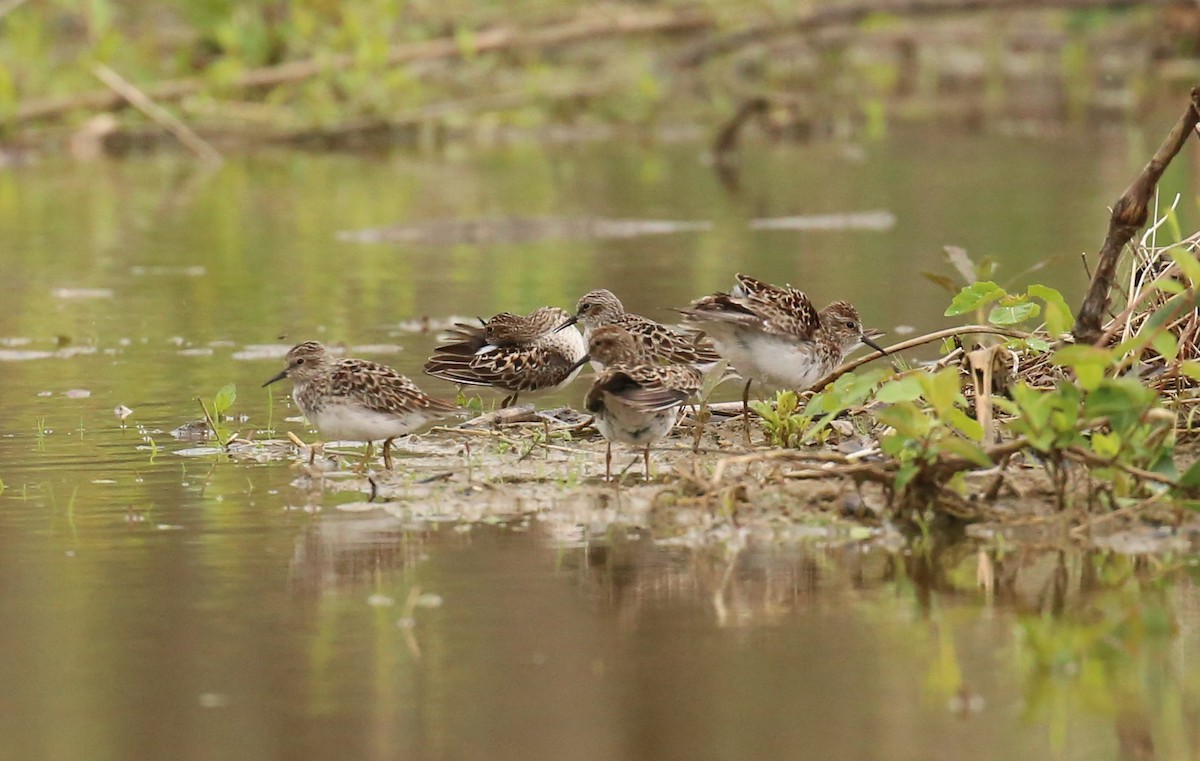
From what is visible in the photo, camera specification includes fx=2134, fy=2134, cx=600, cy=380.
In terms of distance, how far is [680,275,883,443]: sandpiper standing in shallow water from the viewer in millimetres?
8539

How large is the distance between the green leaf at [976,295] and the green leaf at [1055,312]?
22 centimetres

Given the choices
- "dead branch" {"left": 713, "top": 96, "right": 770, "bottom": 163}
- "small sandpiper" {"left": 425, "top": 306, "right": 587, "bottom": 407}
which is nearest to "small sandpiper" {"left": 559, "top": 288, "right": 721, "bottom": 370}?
"small sandpiper" {"left": 425, "top": 306, "right": 587, "bottom": 407}

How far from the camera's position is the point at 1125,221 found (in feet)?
25.1

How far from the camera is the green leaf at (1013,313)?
829cm

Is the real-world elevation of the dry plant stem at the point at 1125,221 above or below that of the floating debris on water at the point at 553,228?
below

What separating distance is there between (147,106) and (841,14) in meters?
8.50

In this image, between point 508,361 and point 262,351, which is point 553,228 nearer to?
point 262,351

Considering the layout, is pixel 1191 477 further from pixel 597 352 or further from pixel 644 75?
pixel 644 75

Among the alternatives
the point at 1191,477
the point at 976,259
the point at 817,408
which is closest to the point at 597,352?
the point at 817,408

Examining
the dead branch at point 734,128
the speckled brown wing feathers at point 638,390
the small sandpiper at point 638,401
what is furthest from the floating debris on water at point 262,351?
the dead branch at point 734,128

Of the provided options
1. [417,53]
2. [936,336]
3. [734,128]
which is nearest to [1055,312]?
[936,336]

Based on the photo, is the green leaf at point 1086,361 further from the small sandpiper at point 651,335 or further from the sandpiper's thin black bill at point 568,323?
the sandpiper's thin black bill at point 568,323

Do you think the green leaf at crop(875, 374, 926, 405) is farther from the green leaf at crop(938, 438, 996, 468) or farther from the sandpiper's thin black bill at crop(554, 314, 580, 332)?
the sandpiper's thin black bill at crop(554, 314, 580, 332)

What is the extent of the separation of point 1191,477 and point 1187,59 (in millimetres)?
27115
